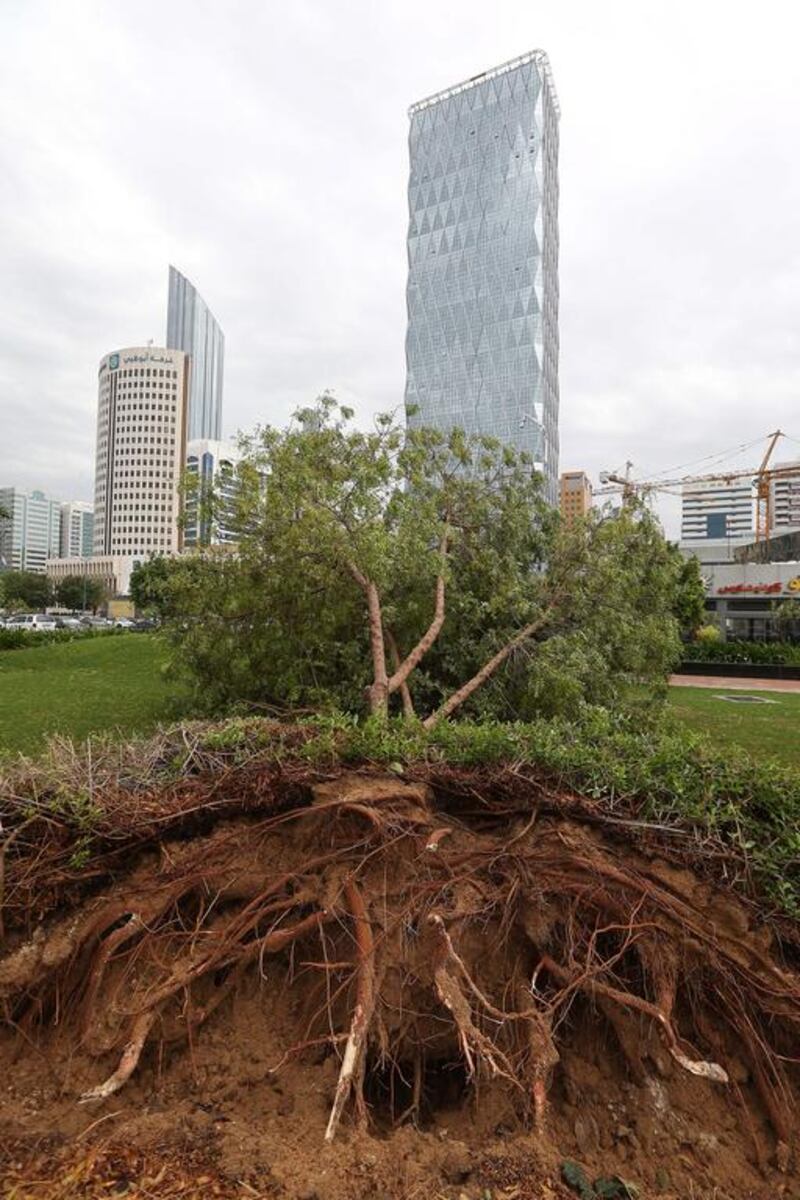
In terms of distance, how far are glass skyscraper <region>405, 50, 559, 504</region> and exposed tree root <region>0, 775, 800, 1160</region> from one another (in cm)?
8283

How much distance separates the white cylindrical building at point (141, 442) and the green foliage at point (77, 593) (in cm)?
2766

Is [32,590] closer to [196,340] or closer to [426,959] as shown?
[426,959]

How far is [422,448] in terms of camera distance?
26.4 feet

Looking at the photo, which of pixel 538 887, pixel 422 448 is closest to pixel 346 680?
pixel 422 448

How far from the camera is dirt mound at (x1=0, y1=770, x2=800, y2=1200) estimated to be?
201 cm

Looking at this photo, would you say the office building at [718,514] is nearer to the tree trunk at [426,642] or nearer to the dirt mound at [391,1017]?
the tree trunk at [426,642]

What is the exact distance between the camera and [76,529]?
149 m

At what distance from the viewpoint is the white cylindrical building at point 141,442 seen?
10275 centimetres

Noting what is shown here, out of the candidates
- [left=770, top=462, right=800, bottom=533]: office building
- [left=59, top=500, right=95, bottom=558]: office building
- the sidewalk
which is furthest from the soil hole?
[left=59, top=500, right=95, bottom=558]: office building

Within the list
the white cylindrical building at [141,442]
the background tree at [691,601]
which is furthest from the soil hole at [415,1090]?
the white cylindrical building at [141,442]

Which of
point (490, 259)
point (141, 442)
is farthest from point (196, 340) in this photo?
point (490, 259)

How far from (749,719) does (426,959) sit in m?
12.2

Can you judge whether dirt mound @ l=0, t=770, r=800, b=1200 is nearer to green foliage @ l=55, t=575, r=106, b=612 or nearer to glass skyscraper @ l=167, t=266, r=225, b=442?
green foliage @ l=55, t=575, r=106, b=612

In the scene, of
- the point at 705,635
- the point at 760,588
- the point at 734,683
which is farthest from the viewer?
the point at 760,588
